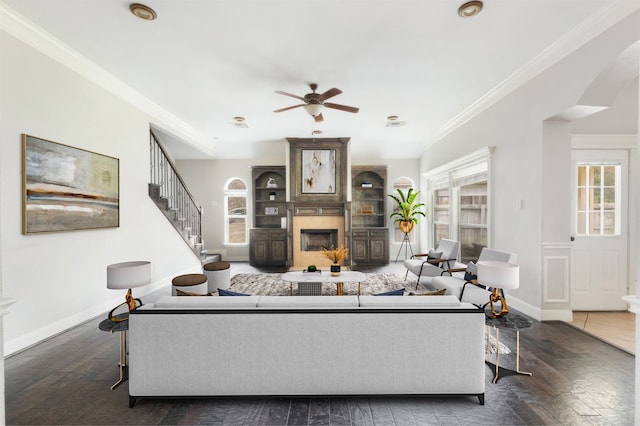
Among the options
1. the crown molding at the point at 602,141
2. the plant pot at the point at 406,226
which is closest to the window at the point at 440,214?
the plant pot at the point at 406,226

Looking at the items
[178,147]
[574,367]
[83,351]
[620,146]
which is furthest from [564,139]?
[178,147]

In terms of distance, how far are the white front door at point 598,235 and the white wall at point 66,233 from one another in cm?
662

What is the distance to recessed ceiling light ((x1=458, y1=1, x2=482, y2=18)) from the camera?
2689 millimetres

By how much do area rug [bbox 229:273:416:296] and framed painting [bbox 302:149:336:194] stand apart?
2.44m

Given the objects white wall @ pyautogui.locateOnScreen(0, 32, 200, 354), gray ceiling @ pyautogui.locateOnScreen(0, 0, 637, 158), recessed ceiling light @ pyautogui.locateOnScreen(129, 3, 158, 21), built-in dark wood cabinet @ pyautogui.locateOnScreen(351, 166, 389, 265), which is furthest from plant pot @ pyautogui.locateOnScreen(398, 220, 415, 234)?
recessed ceiling light @ pyautogui.locateOnScreen(129, 3, 158, 21)

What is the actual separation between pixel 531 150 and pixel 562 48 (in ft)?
3.91

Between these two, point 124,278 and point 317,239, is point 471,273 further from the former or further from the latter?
point 317,239

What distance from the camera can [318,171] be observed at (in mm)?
7609

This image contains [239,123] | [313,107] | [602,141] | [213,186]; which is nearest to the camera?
[602,141]

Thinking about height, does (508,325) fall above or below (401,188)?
below

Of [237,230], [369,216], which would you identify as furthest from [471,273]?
[237,230]

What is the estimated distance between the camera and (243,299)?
2.28 m

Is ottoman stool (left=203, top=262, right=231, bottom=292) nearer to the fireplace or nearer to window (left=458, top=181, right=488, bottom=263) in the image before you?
the fireplace

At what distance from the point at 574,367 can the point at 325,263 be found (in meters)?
5.52
